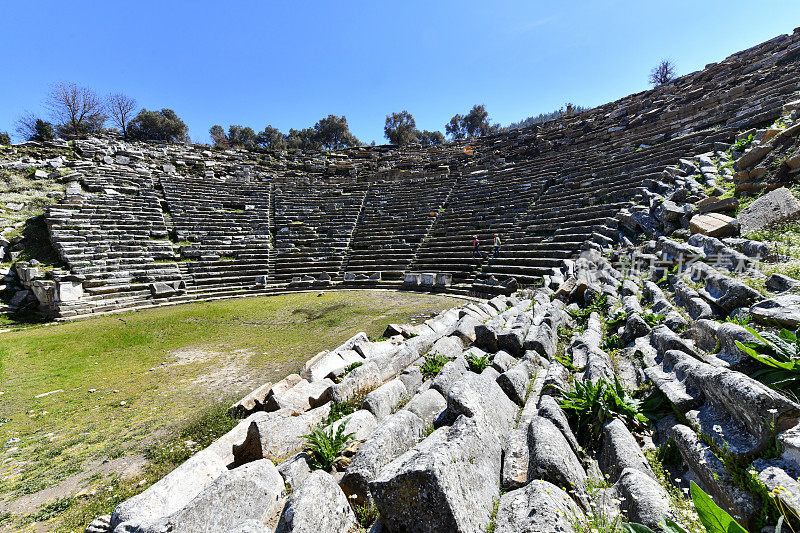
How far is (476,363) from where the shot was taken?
3209 mm

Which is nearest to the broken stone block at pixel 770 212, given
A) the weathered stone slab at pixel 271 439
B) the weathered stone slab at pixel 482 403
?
the weathered stone slab at pixel 482 403

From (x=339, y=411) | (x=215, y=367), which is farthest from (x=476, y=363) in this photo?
(x=215, y=367)

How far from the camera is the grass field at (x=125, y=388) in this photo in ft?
9.72

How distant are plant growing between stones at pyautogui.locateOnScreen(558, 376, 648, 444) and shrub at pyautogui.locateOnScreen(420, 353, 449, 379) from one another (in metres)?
1.51

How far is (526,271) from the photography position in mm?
10922

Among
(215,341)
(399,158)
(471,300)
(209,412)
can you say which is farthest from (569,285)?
(399,158)

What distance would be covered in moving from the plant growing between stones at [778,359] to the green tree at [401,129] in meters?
40.2

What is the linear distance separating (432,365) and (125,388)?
16.4 feet

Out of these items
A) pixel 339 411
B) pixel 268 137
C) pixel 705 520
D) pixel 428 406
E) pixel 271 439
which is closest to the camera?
pixel 705 520

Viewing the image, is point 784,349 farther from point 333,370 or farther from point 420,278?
point 420,278

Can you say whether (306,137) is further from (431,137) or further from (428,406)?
(428,406)

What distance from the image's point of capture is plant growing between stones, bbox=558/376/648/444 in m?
2.13

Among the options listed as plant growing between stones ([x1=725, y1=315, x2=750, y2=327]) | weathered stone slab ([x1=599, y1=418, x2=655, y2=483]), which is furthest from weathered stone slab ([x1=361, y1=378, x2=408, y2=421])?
plant growing between stones ([x1=725, y1=315, x2=750, y2=327])

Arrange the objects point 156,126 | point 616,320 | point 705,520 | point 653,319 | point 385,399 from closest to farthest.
Answer: 1. point 705,520
2. point 385,399
3. point 653,319
4. point 616,320
5. point 156,126
